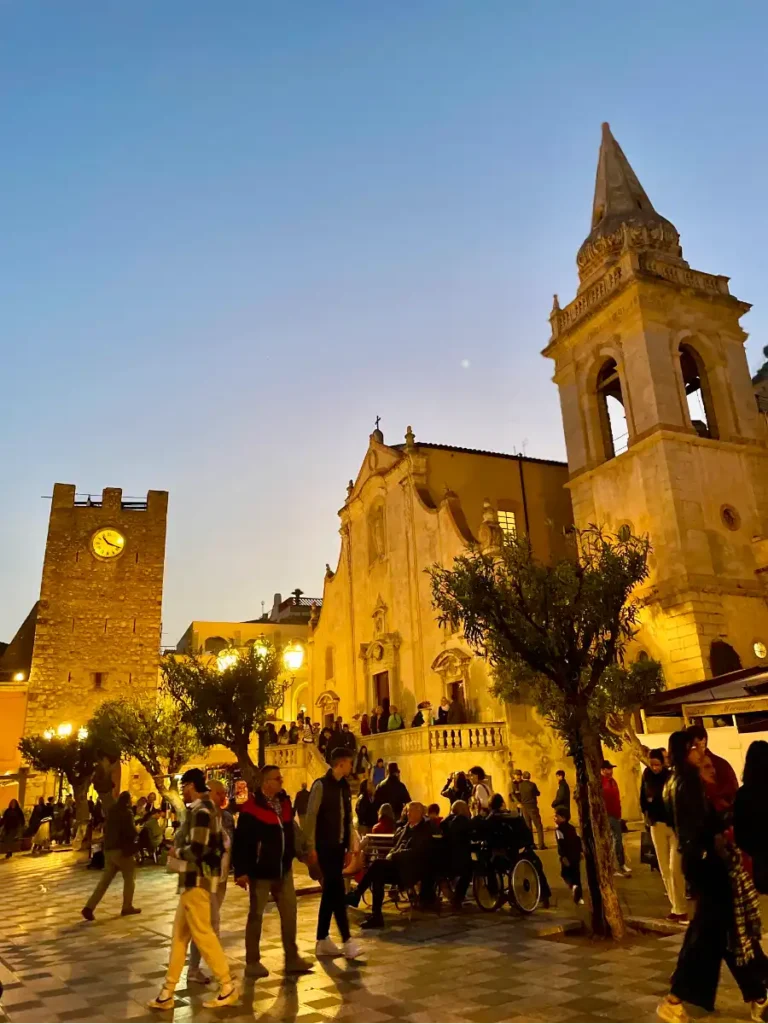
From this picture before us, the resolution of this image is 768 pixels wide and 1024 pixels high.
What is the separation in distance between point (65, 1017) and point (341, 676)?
26.8m

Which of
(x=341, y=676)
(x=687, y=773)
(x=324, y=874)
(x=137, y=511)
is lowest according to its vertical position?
(x=324, y=874)

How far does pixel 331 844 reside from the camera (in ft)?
25.1

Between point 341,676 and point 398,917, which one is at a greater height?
point 341,676

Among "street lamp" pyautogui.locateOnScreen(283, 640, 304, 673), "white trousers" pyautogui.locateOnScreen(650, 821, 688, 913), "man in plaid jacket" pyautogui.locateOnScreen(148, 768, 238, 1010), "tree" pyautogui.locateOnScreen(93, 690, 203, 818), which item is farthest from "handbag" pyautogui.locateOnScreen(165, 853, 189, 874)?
"tree" pyautogui.locateOnScreen(93, 690, 203, 818)

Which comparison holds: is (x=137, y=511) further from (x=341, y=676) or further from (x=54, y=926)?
(x=54, y=926)

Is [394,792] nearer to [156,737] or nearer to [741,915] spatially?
[741,915]

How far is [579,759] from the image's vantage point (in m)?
8.88

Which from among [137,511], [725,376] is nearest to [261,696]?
[725,376]

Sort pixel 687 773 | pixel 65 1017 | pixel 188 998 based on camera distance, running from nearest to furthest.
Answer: pixel 687 773 < pixel 65 1017 < pixel 188 998

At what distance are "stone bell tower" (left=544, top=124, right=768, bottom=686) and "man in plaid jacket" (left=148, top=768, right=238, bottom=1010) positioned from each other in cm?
1640

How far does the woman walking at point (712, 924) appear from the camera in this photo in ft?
16.3

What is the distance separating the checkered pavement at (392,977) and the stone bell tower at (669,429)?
13.5 meters

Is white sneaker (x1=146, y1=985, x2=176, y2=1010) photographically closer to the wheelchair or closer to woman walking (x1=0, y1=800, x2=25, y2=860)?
the wheelchair

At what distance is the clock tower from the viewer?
40281 millimetres
